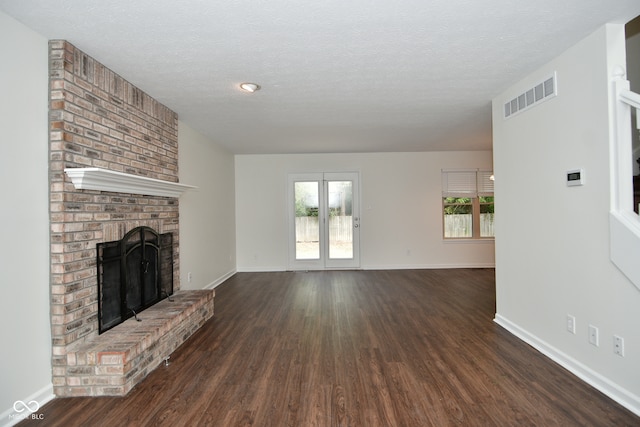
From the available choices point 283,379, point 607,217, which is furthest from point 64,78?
point 607,217

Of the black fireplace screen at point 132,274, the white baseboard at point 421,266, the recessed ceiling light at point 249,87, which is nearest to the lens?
the black fireplace screen at point 132,274

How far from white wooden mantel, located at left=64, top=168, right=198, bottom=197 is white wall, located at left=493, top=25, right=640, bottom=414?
11.1ft

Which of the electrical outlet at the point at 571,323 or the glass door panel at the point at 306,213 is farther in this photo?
the glass door panel at the point at 306,213

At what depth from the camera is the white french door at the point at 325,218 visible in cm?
683

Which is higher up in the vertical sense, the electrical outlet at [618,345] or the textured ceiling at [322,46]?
the textured ceiling at [322,46]

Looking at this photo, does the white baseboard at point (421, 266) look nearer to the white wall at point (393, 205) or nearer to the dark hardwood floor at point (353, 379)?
the white wall at point (393, 205)

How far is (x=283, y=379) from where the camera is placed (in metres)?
2.43

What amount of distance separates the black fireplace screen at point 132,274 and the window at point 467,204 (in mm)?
5425

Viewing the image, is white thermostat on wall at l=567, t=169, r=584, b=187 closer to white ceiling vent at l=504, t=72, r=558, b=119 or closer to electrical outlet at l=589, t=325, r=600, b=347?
white ceiling vent at l=504, t=72, r=558, b=119

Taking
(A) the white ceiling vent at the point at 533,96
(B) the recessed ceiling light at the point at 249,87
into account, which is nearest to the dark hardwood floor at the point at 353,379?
(A) the white ceiling vent at the point at 533,96

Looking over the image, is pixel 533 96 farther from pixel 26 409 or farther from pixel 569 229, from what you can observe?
pixel 26 409

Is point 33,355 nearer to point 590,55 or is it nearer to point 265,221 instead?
point 590,55

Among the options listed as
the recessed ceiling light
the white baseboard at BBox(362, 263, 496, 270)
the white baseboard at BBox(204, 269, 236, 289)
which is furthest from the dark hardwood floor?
the white baseboard at BBox(362, 263, 496, 270)

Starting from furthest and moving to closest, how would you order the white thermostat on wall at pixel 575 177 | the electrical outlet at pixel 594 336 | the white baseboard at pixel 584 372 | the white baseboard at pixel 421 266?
1. the white baseboard at pixel 421 266
2. the white thermostat on wall at pixel 575 177
3. the electrical outlet at pixel 594 336
4. the white baseboard at pixel 584 372
